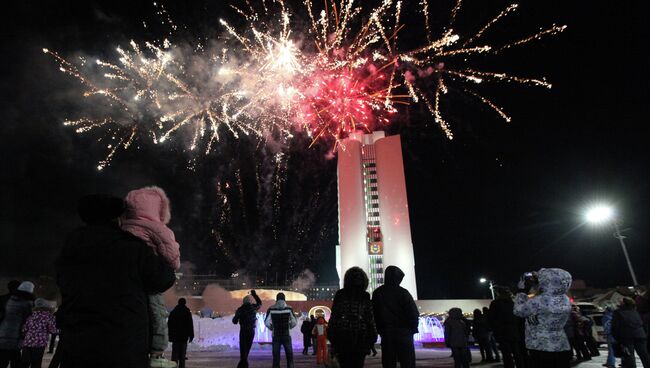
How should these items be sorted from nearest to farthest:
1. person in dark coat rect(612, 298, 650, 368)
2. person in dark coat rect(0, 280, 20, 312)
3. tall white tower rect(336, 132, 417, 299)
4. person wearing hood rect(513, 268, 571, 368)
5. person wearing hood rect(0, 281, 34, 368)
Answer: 1. person wearing hood rect(513, 268, 571, 368)
2. person wearing hood rect(0, 281, 34, 368)
3. person in dark coat rect(0, 280, 20, 312)
4. person in dark coat rect(612, 298, 650, 368)
5. tall white tower rect(336, 132, 417, 299)

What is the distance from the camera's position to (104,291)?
225cm

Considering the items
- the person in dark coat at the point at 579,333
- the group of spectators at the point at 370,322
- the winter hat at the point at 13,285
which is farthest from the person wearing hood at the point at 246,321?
the person in dark coat at the point at 579,333

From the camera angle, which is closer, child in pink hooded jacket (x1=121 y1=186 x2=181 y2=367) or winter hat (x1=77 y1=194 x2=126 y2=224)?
winter hat (x1=77 y1=194 x2=126 y2=224)

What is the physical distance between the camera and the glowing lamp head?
58.8 feet

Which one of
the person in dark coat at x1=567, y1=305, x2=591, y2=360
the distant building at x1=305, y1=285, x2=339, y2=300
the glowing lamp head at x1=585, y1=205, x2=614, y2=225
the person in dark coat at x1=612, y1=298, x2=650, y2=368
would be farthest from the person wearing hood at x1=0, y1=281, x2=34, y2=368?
the distant building at x1=305, y1=285, x2=339, y2=300

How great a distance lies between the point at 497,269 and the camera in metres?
72.4

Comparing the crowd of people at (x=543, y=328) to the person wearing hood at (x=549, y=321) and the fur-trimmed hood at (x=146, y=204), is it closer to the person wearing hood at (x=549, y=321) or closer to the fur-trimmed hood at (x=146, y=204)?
the person wearing hood at (x=549, y=321)

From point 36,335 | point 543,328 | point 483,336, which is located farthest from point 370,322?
point 483,336

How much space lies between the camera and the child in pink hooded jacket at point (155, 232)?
2811 millimetres

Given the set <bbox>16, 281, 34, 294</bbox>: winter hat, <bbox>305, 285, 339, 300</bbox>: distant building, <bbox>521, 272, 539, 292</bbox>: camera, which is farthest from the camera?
<bbox>305, 285, 339, 300</bbox>: distant building

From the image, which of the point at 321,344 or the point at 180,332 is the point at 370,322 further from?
the point at 321,344

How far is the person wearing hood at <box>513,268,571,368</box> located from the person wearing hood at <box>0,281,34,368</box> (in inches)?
271

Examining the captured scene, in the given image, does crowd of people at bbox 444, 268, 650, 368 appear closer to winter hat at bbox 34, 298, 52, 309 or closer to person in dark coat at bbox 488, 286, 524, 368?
person in dark coat at bbox 488, 286, 524, 368

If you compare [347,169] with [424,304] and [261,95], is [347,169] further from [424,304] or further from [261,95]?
[261,95]
